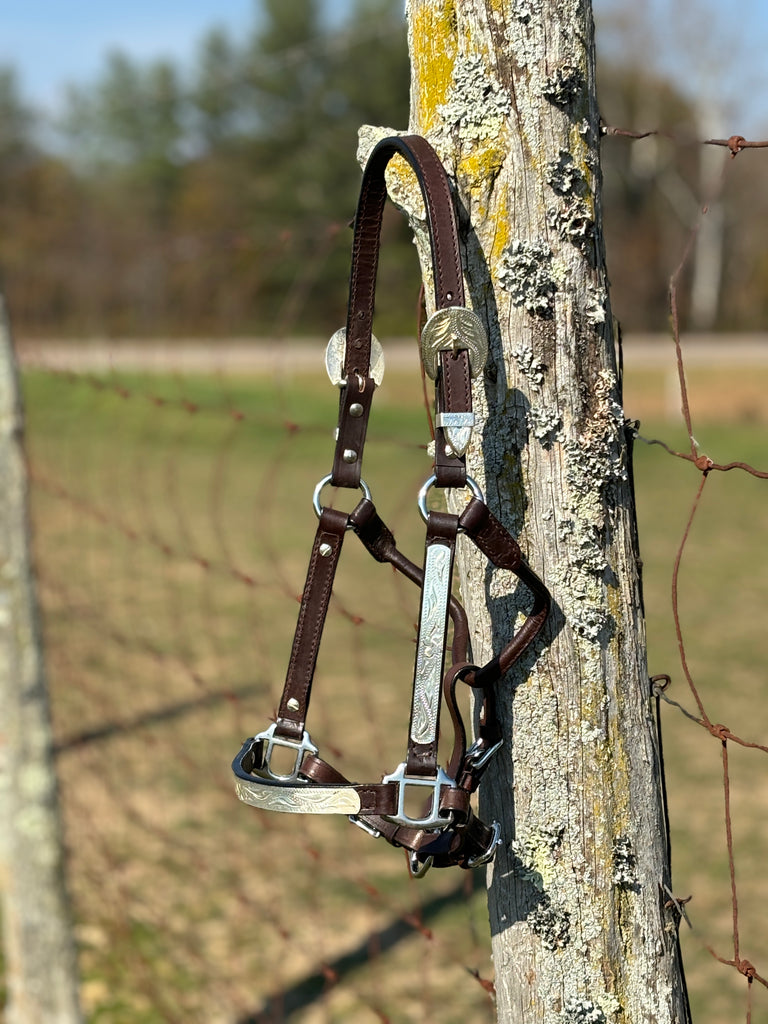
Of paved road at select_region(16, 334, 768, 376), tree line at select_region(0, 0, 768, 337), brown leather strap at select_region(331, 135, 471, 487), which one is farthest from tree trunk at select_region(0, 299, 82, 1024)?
tree line at select_region(0, 0, 768, 337)

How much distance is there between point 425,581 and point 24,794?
2.13m

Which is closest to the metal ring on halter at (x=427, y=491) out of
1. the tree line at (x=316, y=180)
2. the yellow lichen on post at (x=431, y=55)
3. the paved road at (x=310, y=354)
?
the yellow lichen on post at (x=431, y=55)

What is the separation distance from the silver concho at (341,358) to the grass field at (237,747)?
0.39 m

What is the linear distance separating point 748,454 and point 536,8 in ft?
40.1

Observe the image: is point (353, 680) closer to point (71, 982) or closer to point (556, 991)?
point (71, 982)

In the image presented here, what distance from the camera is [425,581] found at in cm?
101

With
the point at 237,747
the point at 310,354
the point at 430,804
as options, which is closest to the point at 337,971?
the point at 237,747

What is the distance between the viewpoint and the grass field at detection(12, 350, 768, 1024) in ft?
10.3

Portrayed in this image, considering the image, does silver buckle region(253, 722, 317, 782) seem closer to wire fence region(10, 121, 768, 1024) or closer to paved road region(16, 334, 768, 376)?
wire fence region(10, 121, 768, 1024)

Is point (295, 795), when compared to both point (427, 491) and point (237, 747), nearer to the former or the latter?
point (427, 491)

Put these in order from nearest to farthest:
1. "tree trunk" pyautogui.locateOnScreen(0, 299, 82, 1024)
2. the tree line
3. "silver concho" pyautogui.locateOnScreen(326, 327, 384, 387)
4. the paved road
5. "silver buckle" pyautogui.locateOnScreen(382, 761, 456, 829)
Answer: "silver buckle" pyautogui.locateOnScreen(382, 761, 456, 829) → "silver concho" pyautogui.locateOnScreen(326, 327, 384, 387) → "tree trunk" pyautogui.locateOnScreen(0, 299, 82, 1024) → the paved road → the tree line

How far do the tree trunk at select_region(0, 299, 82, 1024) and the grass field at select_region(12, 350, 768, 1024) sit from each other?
0.33 metres

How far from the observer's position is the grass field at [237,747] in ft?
10.3

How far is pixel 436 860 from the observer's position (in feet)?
3.46
